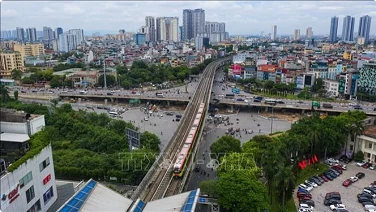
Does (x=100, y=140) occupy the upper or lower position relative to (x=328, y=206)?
upper

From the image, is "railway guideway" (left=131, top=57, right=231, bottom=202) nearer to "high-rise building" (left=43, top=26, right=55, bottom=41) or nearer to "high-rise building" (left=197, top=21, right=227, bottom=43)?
"high-rise building" (left=197, top=21, right=227, bottom=43)

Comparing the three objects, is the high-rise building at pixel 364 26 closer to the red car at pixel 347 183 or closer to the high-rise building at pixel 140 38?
the high-rise building at pixel 140 38

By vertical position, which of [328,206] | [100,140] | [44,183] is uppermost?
[44,183]

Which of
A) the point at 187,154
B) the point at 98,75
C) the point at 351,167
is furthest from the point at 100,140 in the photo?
the point at 98,75

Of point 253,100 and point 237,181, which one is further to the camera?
point 253,100

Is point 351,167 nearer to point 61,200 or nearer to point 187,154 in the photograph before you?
point 187,154

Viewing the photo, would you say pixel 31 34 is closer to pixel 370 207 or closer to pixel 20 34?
pixel 20 34
